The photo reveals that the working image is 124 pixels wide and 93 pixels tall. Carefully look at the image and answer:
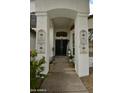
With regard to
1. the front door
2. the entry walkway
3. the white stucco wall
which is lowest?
the entry walkway

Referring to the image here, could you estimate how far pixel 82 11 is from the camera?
32.0ft

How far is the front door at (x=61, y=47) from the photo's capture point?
24641mm

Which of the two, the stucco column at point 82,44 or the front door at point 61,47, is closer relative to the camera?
the stucco column at point 82,44

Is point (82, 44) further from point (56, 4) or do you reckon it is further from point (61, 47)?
point (61, 47)

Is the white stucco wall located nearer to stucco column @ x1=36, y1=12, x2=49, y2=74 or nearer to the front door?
stucco column @ x1=36, y1=12, x2=49, y2=74

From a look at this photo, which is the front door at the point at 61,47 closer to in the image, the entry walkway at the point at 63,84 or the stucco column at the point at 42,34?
the stucco column at the point at 42,34

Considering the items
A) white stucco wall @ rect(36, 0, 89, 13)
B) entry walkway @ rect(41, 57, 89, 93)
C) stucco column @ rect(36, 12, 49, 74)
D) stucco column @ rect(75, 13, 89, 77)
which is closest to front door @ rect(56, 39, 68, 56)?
stucco column @ rect(75, 13, 89, 77)

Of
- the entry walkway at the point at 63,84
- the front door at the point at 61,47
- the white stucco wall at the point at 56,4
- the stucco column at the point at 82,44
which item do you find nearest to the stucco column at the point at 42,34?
the white stucco wall at the point at 56,4

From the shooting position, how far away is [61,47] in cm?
2491

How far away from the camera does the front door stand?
24.6m

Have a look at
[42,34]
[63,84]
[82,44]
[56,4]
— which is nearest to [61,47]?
[82,44]
